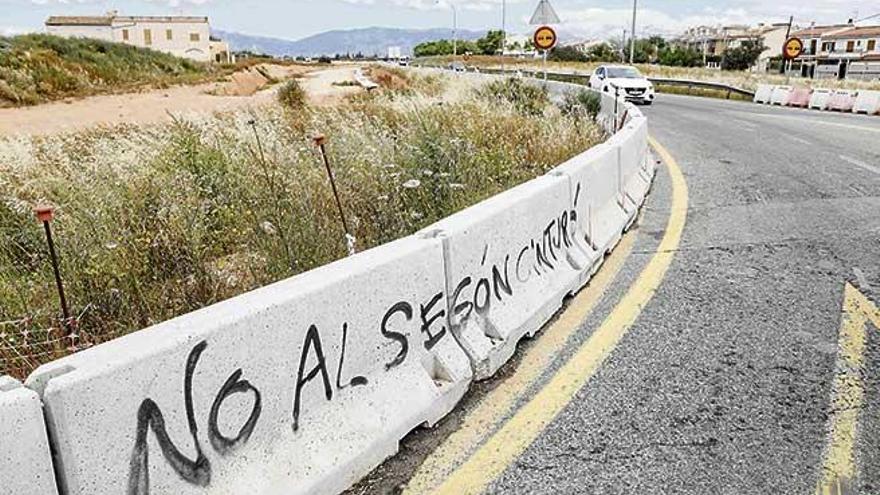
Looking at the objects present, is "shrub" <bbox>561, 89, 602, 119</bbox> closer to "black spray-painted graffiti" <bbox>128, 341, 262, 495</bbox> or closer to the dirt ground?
the dirt ground

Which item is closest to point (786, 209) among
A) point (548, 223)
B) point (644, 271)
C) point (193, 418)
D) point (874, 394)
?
point (644, 271)

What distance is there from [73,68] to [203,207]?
140 ft

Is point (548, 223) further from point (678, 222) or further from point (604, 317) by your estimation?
point (678, 222)

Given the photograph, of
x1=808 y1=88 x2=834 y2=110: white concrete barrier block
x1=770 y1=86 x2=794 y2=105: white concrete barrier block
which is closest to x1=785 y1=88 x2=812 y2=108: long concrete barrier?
x1=770 y1=86 x2=794 y2=105: white concrete barrier block

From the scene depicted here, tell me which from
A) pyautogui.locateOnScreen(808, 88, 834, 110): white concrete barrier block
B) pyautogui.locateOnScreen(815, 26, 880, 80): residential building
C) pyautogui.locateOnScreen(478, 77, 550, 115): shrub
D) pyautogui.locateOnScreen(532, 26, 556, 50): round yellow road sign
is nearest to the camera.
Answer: pyautogui.locateOnScreen(478, 77, 550, 115): shrub

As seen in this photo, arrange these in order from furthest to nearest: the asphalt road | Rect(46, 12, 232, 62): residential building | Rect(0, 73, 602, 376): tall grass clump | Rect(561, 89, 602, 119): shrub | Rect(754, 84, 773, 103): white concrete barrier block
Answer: Rect(46, 12, 232, 62): residential building, Rect(754, 84, 773, 103): white concrete barrier block, Rect(561, 89, 602, 119): shrub, Rect(0, 73, 602, 376): tall grass clump, the asphalt road

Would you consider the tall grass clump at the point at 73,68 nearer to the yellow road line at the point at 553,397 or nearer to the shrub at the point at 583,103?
the shrub at the point at 583,103

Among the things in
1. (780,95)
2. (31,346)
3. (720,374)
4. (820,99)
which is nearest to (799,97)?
(780,95)

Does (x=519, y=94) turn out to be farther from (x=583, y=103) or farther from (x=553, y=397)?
(x=553, y=397)

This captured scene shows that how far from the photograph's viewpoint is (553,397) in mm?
3936

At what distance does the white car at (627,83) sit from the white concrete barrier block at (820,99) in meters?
5.67

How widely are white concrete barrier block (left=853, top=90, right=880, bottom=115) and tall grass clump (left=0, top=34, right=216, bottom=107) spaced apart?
32.4 meters

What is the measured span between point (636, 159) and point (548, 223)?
4.53 metres

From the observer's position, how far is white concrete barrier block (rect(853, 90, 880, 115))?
77.8ft
